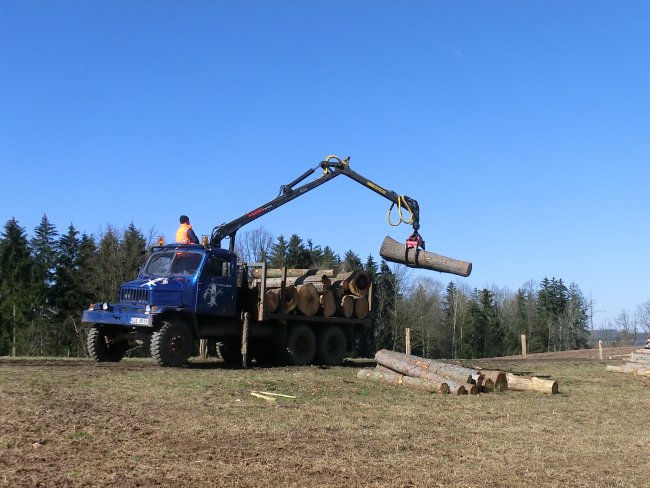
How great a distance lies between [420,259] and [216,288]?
4.98 metres

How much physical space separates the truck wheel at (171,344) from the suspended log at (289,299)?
2890 mm

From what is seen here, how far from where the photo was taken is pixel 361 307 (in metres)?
19.6

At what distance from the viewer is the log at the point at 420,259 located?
16.0 m

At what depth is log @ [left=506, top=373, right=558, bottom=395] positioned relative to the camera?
1353cm

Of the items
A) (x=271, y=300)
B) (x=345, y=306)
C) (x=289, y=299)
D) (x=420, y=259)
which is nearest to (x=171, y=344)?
(x=271, y=300)

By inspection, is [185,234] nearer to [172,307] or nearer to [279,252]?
[172,307]

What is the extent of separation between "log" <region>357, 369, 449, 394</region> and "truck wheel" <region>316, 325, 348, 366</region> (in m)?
3.90

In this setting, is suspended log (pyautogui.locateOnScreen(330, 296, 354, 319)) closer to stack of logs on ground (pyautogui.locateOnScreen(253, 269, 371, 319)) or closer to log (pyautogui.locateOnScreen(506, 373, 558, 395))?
Answer: stack of logs on ground (pyautogui.locateOnScreen(253, 269, 371, 319))

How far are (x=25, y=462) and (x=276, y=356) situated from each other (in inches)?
466

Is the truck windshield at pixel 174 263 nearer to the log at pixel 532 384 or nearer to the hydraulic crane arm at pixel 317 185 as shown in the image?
the hydraulic crane arm at pixel 317 185

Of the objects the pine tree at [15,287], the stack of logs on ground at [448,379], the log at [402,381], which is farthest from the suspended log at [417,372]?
the pine tree at [15,287]

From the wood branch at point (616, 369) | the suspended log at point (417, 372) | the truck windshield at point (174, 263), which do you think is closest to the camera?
the suspended log at point (417, 372)

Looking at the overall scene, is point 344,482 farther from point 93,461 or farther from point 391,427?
point 391,427

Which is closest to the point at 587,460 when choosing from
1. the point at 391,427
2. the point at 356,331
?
the point at 391,427
